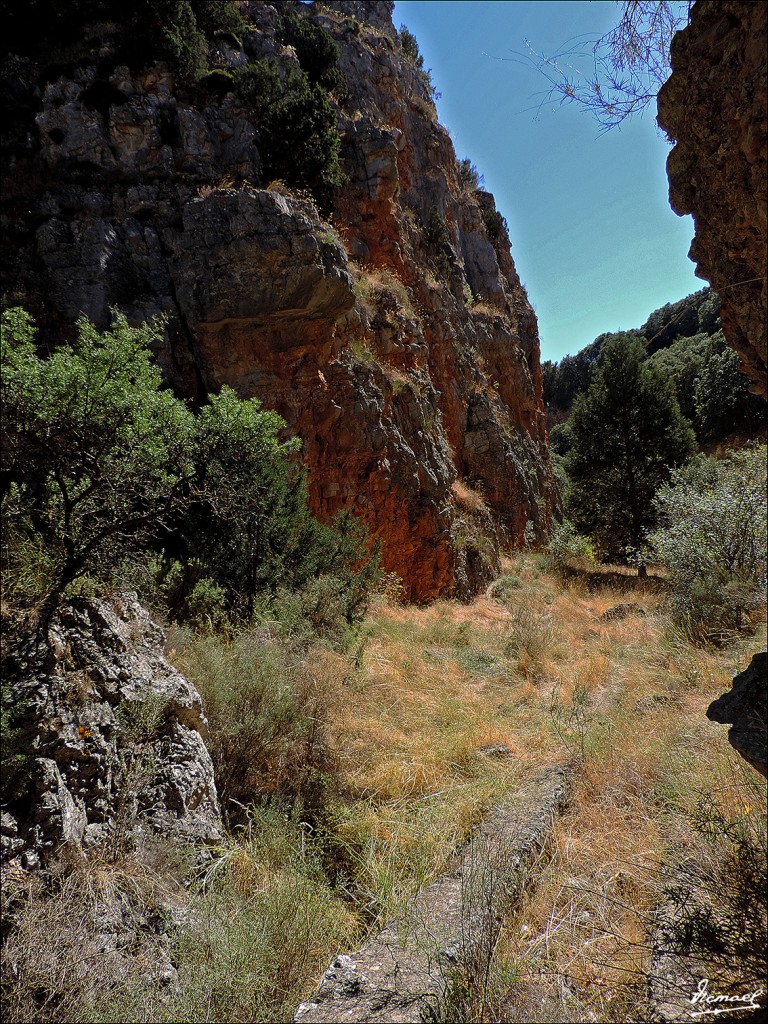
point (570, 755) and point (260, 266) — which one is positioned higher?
point (260, 266)

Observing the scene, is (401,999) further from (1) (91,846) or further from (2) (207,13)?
(2) (207,13)

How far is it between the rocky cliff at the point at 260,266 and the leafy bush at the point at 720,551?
506 centimetres

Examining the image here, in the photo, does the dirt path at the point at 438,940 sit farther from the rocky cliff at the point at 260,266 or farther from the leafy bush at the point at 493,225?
the leafy bush at the point at 493,225

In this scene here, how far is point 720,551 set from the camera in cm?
705

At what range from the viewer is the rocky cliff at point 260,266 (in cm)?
930

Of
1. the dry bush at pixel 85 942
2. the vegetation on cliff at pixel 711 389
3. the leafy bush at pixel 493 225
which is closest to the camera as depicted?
the dry bush at pixel 85 942

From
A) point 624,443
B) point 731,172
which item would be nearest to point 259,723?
point 731,172

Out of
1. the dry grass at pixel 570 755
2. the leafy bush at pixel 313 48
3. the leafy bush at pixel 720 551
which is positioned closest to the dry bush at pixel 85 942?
the dry grass at pixel 570 755

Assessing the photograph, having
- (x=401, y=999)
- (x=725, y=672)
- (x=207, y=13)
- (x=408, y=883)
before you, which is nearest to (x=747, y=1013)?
(x=401, y=999)

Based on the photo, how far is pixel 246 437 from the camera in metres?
5.81

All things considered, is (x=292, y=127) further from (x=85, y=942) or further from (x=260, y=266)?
(x=85, y=942)

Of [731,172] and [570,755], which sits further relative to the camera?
[570,755]

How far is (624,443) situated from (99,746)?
17611 millimetres

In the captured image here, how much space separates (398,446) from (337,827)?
8.80 meters
